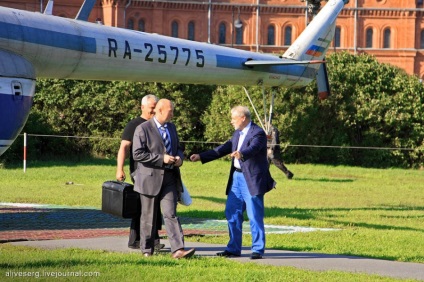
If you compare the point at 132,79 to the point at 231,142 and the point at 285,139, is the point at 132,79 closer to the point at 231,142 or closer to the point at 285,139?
the point at 231,142

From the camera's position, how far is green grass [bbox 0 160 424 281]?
11.6 m

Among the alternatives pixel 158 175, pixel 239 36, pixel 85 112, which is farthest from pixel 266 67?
pixel 239 36

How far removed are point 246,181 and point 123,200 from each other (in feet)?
5.11

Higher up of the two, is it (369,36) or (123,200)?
(369,36)

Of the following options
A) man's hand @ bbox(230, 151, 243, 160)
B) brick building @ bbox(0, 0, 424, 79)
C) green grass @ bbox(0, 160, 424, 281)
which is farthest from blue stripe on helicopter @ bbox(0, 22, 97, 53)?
brick building @ bbox(0, 0, 424, 79)

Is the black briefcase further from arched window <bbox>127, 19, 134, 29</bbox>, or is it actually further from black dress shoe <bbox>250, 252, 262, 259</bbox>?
arched window <bbox>127, 19, 134, 29</bbox>

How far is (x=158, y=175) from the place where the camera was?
12.2 m

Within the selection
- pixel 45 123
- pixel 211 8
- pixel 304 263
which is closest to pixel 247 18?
pixel 211 8

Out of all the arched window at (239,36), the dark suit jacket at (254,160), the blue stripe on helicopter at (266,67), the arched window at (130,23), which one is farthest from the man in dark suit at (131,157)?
the arched window at (239,36)

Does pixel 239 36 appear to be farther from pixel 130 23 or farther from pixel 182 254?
pixel 182 254

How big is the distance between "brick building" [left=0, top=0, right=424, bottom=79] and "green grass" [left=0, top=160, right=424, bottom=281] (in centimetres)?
7233

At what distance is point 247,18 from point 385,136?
69197 mm

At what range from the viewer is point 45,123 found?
41.8 meters

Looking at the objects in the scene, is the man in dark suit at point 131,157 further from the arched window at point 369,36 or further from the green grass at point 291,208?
the arched window at point 369,36
